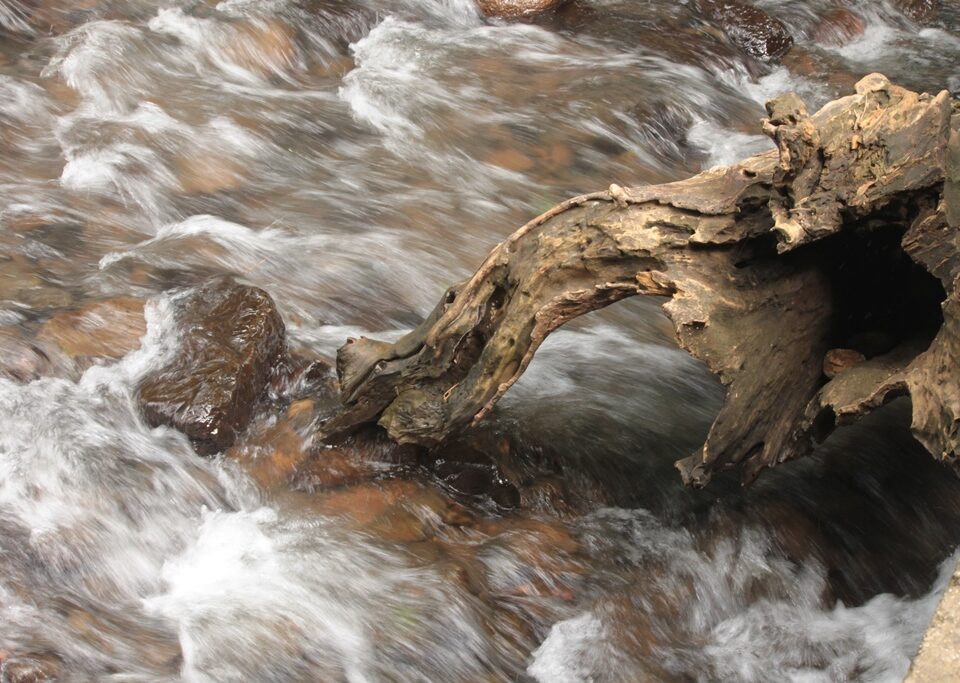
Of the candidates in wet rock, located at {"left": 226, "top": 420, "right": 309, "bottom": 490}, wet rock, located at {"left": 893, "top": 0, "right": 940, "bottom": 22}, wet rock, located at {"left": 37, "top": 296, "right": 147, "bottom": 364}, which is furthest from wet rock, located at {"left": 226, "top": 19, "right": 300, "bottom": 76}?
wet rock, located at {"left": 893, "top": 0, "right": 940, "bottom": 22}

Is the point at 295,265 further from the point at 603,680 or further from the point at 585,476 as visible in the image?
the point at 603,680

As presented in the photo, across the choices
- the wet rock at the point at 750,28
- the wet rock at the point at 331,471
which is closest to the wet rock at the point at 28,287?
the wet rock at the point at 331,471

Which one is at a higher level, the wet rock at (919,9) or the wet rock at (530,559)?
the wet rock at (919,9)

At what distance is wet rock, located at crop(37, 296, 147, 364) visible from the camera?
4.46 meters

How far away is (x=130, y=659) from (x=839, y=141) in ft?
8.64

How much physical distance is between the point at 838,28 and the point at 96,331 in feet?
20.1

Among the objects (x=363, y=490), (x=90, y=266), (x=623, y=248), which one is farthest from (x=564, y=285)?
(x=90, y=266)

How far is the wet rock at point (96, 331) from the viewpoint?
4.46m

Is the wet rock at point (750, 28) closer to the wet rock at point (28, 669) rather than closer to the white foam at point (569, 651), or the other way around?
the white foam at point (569, 651)

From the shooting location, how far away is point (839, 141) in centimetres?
309

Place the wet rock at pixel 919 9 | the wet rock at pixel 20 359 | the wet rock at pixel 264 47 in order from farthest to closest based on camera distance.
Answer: the wet rock at pixel 919 9 < the wet rock at pixel 264 47 < the wet rock at pixel 20 359

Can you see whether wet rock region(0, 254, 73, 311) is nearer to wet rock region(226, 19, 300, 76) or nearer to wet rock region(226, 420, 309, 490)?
wet rock region(226, 420, 309, 490)

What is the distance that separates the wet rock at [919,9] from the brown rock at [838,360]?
600 centimetres

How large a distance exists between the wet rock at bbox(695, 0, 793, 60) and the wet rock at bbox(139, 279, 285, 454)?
474 centimetres
